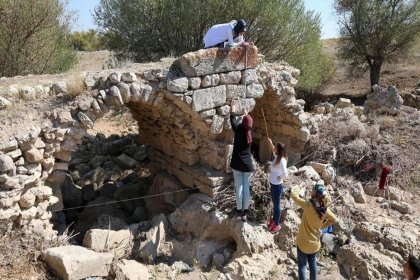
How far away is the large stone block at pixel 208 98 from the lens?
591 cm

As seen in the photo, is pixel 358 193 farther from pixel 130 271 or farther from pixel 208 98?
pixel 130 271

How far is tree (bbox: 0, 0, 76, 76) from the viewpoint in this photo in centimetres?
1105

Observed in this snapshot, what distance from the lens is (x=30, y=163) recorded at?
5090 mm

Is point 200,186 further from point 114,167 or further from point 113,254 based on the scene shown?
point 114,167

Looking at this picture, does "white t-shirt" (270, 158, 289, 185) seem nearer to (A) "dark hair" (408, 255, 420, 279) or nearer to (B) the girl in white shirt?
(B) the girl in white shirt

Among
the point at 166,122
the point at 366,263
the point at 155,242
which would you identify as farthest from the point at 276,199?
the point at 166,122

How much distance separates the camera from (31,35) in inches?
460

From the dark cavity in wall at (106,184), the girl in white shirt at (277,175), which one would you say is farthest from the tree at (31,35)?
the girl in white shirt at (277,175)

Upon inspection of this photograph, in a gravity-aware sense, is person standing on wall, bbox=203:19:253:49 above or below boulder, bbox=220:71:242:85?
above

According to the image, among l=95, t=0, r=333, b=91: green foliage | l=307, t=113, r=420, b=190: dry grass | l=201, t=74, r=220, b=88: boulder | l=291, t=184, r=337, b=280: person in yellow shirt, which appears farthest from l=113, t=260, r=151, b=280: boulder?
l=95, t=0, r=333, b=91: green foliage

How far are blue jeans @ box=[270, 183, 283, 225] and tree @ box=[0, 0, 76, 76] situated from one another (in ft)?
29.9

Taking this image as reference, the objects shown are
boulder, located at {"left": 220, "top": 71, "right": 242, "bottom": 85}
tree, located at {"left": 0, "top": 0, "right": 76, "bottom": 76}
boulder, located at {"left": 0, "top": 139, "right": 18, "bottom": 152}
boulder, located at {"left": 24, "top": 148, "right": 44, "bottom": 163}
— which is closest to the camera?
boulder, located at {"left": 0, "top": 139, "right": 18, "bottom": 152}

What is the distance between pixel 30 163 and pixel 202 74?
8.65ft

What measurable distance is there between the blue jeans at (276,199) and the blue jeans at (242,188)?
1.18ft
